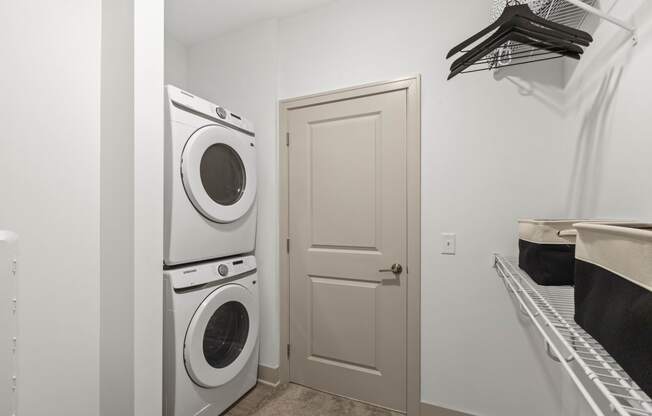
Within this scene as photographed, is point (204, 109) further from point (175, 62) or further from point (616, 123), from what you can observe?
point (616, 123)

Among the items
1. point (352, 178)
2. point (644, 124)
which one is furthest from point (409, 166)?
point (644, 124)

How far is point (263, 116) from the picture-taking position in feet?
7.20

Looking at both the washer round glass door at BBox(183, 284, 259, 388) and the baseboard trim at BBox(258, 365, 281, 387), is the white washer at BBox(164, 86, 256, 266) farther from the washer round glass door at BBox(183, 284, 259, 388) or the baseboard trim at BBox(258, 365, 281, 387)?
the baseboard trim at BBox(258, 365, 281, 387)

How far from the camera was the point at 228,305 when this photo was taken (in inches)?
71.6

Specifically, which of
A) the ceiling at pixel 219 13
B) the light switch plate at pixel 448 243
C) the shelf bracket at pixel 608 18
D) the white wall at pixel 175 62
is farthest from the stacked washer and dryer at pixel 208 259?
the shelf bracket at pixel 608 18

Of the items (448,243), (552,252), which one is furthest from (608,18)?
(448,243)

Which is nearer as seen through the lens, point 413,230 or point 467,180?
point 467,180

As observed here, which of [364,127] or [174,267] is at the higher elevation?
[364,127]

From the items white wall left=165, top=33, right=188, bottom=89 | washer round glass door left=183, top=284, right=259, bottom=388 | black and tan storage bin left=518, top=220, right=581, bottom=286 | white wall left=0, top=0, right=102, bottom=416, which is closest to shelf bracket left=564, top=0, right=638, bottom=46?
black and tan storage bin left=518, top=220, right=581, bottom=286

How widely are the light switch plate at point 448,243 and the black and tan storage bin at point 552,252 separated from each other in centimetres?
64

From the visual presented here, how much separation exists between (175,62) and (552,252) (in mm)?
2847

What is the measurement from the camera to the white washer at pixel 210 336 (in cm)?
146

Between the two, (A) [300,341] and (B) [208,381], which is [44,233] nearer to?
(B) [208,381]

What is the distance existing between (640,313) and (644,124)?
2.21 feet
